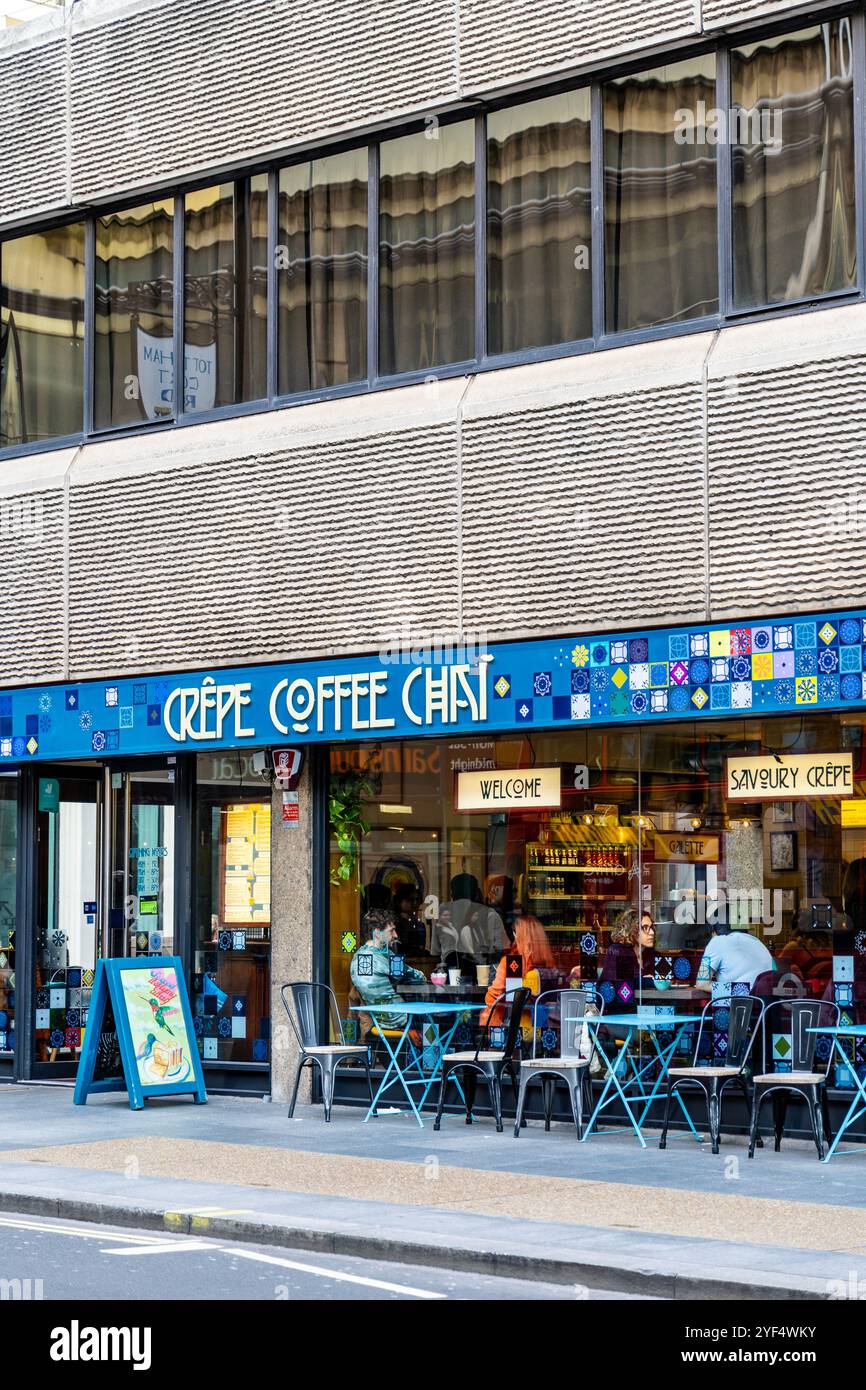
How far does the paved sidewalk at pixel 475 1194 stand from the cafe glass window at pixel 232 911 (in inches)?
61.8

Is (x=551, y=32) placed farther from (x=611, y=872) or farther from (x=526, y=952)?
(x=526, y=952)

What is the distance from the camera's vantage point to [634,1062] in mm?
13977

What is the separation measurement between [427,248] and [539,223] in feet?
3.70

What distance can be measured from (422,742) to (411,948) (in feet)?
5.47

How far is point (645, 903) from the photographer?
14.2 m

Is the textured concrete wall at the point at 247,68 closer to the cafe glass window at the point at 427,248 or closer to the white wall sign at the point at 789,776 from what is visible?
the cafe glass window at the point at 427,248

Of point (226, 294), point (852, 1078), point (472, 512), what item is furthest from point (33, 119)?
point (852, 1078)

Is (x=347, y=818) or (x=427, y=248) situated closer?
(x=427, y=248)

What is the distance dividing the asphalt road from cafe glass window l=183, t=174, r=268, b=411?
8834mm

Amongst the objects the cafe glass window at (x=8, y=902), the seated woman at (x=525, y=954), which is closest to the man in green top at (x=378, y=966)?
the seated woman at (x=525, y=954)

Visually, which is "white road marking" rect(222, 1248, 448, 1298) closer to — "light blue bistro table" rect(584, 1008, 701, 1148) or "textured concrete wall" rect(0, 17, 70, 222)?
"light blue bistro table" rect(584, 1008, 701, 1148)

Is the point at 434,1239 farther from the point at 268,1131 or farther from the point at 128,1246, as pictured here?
the point at 268,1131

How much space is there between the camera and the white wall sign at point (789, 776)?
43.1 ft

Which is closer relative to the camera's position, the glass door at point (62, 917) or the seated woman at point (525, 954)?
the seated woman at point (525, 954)
